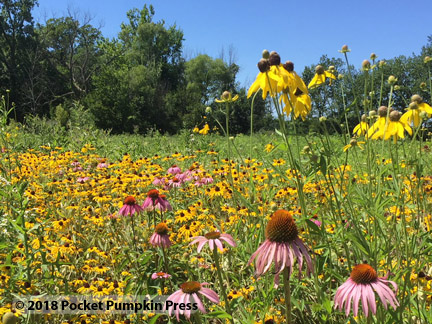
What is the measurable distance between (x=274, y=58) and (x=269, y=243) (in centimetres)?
65

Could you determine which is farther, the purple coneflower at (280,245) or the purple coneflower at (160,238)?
the purple coneflower at (160,238)

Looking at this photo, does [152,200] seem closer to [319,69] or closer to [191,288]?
[191,288]

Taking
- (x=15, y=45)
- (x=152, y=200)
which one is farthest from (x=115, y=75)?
(x=152, y=200)

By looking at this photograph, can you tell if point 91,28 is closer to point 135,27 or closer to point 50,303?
point 135,27

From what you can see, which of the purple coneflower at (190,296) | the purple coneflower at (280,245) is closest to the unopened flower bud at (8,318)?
the purple coneflower at (190,296)

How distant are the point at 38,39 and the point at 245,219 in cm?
2737

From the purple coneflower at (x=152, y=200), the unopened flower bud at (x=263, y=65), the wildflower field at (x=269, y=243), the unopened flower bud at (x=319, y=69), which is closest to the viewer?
the wildflower field at (x=269, y=243)

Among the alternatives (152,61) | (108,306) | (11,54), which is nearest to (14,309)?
(108,306)

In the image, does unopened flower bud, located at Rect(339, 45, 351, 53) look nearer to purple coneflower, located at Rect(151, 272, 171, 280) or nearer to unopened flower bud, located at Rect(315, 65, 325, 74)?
unopened flower bud, located at Rect(315, 65, 325, 74)

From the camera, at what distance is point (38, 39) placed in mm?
24516

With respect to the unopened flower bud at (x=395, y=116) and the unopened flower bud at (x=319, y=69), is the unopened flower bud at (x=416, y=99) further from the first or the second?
the unopened flower bud at (x=319, y=69)

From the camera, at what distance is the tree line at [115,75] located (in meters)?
21.0

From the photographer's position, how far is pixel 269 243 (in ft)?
2.75

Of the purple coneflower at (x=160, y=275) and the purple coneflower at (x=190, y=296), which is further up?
the purple coneflower at (x=190, y=296)
